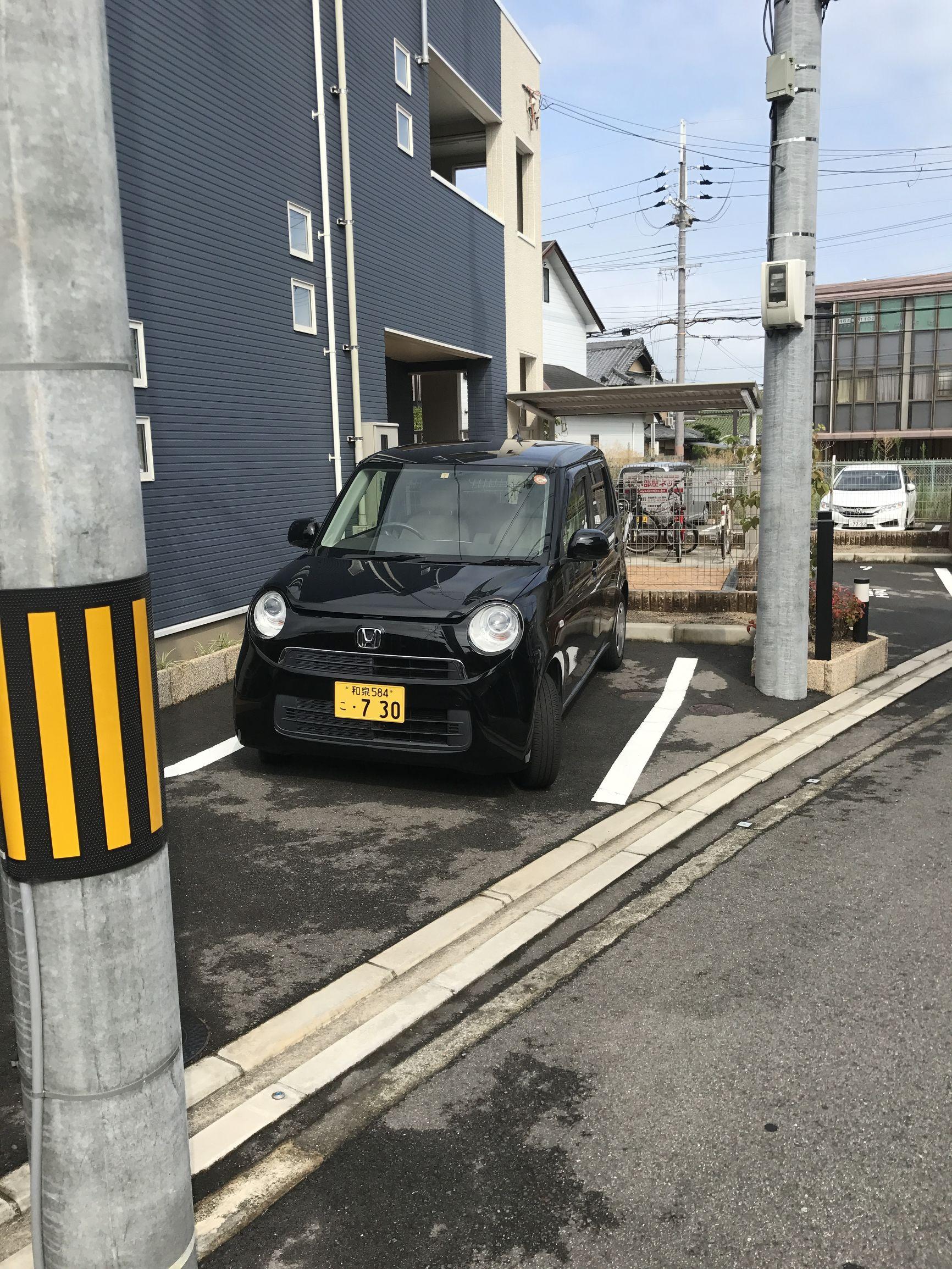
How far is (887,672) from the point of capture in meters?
8.95

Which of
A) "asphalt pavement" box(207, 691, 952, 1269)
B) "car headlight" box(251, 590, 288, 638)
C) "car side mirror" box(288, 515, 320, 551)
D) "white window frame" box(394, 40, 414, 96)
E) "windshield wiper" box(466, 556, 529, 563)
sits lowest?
"asphalt pavement" box(207, 691, 952, 1269)

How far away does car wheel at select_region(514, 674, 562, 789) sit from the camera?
551 cm

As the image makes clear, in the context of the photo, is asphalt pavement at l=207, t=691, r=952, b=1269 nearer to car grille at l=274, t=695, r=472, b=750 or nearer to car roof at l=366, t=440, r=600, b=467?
car grille at l=274, t=695, r=472, b=750

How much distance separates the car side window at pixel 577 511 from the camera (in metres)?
6.54

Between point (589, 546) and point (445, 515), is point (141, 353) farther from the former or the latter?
point (589, 546)

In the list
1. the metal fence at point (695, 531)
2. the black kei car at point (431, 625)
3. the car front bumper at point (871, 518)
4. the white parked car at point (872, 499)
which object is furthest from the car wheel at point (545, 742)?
the car front bumper at point (871, 518)

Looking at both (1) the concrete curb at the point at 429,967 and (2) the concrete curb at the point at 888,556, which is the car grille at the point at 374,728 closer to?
(1) the concrete curb at the point at 429,967

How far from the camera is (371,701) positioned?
209 inches

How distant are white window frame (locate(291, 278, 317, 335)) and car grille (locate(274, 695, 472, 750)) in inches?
261

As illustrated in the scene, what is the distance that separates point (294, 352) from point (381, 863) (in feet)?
24.9

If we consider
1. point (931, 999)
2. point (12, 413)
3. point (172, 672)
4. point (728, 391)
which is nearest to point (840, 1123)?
point (931, 999)

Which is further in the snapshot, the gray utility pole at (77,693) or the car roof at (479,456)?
the car roof at (479,456)

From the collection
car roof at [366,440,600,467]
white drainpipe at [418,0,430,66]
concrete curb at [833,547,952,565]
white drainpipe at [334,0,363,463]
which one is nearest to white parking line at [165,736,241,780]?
car roof at [366,440,600,467]

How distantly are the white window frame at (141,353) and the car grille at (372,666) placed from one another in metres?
4.04
